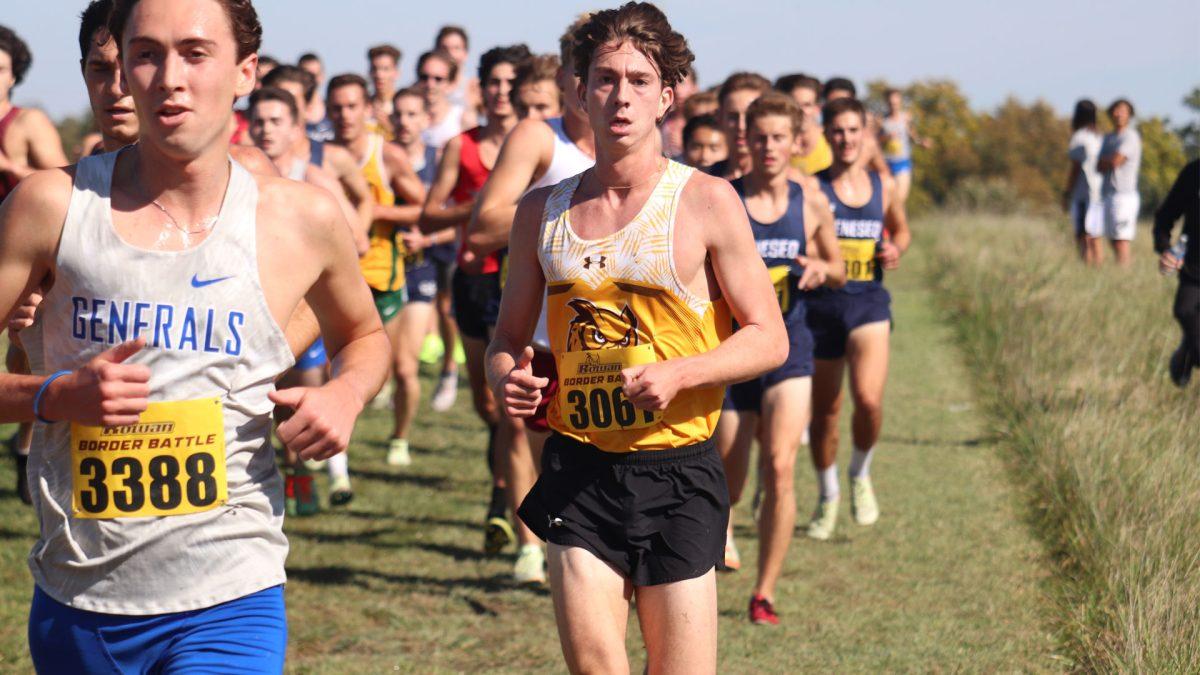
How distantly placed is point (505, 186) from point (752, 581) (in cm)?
239

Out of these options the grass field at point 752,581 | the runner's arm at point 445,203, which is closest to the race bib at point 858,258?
the grass field at point 752,581

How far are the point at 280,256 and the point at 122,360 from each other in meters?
0.46

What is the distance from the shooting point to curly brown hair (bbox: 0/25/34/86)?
7.84 meters

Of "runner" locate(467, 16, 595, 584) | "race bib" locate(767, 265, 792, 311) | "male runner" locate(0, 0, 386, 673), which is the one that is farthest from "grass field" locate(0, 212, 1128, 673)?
"male runner" locate(0, 0, 386, 673)

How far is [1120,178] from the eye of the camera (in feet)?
61.8

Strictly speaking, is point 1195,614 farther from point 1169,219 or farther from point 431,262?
point 431,262

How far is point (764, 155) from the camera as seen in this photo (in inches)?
273

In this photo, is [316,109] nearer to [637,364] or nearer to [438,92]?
[438,92]

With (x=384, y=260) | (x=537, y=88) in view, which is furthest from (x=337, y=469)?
(x=537, y=88)

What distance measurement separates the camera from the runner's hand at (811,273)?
7004 mm

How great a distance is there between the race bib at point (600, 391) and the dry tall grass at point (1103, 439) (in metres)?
2.15

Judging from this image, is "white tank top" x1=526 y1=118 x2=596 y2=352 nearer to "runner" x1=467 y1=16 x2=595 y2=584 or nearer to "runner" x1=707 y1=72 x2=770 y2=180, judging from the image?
"runner" x1=467 y1=16 x2=595 y2=584

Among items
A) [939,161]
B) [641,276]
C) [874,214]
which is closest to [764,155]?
[874,214]

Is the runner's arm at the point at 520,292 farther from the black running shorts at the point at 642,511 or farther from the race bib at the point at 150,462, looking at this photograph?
the race bib at the point at 150,462
